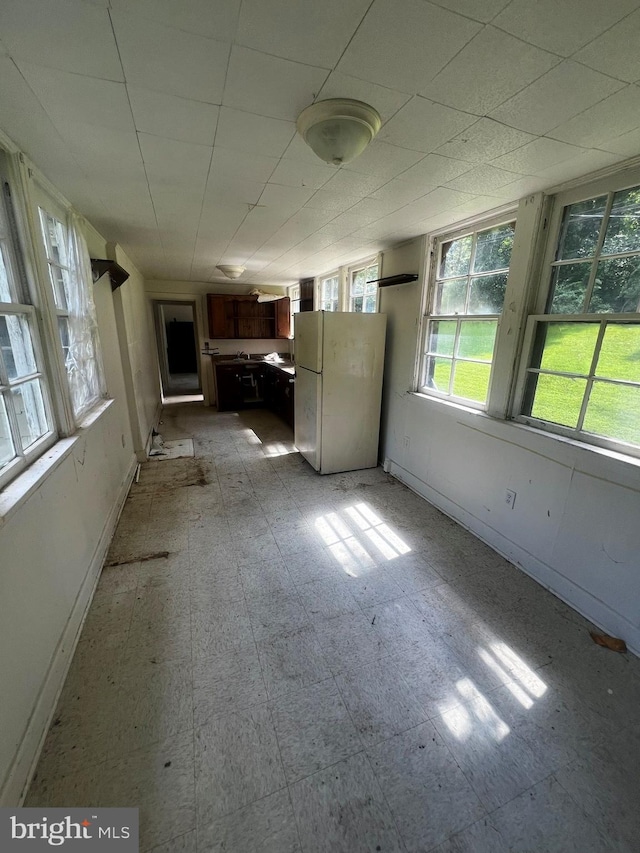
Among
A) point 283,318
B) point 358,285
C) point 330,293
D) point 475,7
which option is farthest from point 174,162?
point 283,318

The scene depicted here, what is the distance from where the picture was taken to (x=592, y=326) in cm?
173

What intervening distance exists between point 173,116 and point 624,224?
2071mm

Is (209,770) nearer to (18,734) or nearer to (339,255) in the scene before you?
(18,734)

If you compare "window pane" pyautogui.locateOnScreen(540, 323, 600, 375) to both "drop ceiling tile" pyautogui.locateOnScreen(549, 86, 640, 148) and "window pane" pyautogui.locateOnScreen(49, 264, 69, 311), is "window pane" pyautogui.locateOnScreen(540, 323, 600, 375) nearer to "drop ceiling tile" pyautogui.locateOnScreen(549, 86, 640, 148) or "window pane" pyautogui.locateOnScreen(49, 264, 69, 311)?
"drop ceiling tile" pyautogui.locateOnScreen(549, 86, 640, 148)

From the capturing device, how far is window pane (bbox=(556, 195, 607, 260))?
5.57 ft

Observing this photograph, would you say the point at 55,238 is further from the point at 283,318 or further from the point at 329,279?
the point at 283,318

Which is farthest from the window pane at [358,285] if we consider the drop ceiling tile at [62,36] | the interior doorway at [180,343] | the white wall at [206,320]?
the interior doorway at [180,343]

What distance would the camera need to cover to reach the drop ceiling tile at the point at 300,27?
0.79 m

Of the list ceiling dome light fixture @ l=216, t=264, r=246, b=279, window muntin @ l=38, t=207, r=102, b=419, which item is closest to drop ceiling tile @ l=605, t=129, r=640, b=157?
window muntin @ l=38, t=207, r=102, b=419

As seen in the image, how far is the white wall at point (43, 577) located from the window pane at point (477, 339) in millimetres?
2653

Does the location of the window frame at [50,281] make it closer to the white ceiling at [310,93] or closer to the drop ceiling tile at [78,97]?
the white ceiling at [310,93]

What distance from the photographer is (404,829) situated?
99 cm

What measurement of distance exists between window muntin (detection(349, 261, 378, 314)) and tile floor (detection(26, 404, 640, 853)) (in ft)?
8.66

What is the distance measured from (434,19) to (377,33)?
0.14 metres
